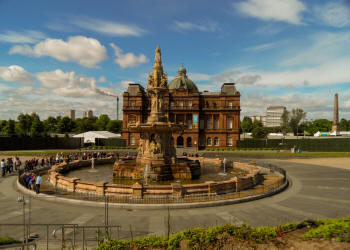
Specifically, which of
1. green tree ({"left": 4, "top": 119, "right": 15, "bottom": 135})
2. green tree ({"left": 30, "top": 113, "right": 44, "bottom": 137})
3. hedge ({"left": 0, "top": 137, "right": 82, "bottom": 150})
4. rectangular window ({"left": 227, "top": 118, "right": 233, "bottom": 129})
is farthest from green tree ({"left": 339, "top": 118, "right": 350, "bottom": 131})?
Result: green tree ({"left": 4, "top": 119, "right": 15, "bottom": 135})

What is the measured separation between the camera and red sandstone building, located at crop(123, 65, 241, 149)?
234ft

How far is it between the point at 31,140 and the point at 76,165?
4325 cm

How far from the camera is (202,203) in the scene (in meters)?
15.3

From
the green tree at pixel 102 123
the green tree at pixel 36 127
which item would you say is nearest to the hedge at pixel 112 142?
the green tree at pixel 36 127

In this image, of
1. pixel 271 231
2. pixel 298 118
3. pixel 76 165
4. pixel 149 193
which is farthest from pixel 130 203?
pixel 298 118

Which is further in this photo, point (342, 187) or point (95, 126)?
point (95, 126)

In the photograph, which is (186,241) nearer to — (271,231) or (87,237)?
(271,231)

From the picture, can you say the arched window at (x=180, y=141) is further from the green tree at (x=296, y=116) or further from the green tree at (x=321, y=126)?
the green tree at (x=321, y=126)

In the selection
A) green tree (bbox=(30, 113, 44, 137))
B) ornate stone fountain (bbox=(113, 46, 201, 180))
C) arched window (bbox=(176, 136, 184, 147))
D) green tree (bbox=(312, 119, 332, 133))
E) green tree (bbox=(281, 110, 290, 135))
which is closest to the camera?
ornate stone fountain (bbox=(113, 46, 201, 180))

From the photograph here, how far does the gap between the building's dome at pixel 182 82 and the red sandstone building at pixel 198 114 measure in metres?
7.27

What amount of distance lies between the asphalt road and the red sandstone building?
2078 inches

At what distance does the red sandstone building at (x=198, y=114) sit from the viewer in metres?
71.4

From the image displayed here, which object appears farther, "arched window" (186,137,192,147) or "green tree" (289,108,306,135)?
"green tree" (289,108,306,135)

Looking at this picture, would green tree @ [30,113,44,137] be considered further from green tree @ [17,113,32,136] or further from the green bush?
the green bush
